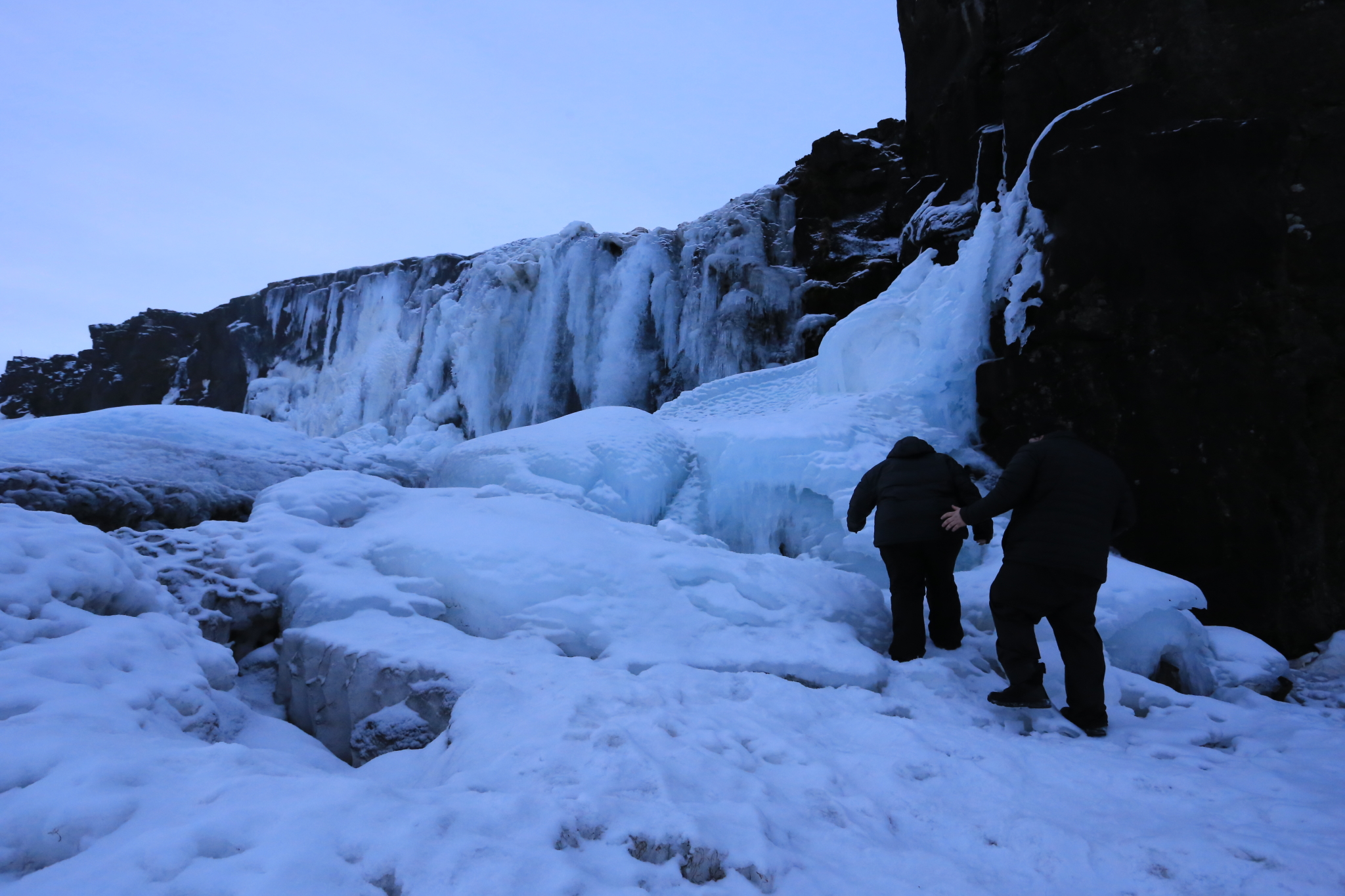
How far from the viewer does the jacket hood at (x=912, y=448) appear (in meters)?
4.51

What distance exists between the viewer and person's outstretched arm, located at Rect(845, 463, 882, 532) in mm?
4605

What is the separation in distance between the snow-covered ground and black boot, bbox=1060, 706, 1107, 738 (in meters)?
0.07

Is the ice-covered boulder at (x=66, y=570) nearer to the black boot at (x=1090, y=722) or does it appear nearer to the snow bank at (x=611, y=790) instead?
the snow bank at (x=611, y=790)

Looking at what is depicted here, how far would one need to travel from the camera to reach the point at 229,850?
4.99ft

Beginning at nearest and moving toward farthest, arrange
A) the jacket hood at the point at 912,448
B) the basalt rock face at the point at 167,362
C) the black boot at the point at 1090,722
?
the black boot at the point at 1090,722, the jacket hood at the point at 912,448, the basalt rock face at the point at 167,362

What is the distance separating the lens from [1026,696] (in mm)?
3459

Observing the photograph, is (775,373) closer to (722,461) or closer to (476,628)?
(722,461)

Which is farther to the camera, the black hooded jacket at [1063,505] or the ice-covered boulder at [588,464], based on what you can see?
the ice-covered boulder at [588,464]

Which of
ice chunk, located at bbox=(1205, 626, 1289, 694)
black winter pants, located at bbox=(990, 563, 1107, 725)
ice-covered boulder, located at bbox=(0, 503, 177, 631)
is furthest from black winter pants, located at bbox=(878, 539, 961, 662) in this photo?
ice-covered boulder, located at bbox=(0, 503, 177, 631)

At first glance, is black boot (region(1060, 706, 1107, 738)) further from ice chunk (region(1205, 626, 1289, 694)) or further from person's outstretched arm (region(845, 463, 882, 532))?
ice chunk (region(1205, 626, 1289, 694))

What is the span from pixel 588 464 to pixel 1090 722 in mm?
5097

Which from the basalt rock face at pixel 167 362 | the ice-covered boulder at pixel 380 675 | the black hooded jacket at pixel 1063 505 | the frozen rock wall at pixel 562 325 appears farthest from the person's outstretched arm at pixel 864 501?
the basalt rock face at pixel 167 362

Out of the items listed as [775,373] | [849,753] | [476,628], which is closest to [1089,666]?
[849,753]

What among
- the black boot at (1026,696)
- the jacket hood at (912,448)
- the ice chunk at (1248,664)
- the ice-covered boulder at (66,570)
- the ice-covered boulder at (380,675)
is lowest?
the ice chunk at (1248,664)
